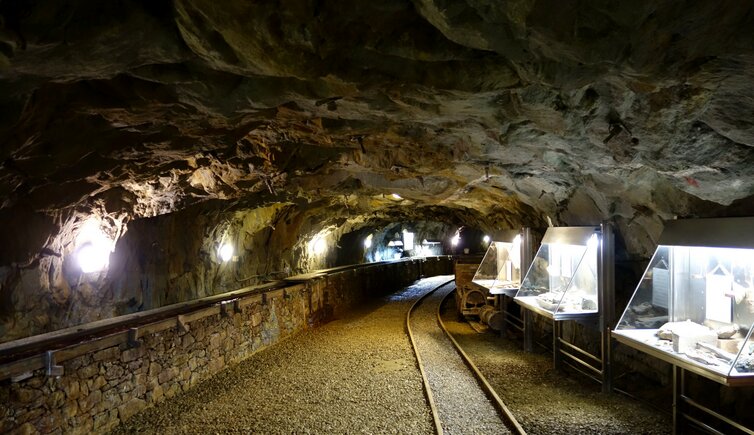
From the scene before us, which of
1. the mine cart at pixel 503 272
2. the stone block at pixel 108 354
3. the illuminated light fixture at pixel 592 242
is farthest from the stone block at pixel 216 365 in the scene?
the illuminated light fixture at pixel 592 242

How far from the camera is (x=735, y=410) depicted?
626 centimetres

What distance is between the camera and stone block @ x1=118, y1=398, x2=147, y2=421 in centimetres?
692

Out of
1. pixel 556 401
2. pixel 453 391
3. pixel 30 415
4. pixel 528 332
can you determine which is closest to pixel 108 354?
pixel 30 415

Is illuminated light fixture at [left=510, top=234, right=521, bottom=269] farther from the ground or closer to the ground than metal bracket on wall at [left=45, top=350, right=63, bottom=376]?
farther from the ground

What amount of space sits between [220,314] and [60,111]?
5778 millimetres

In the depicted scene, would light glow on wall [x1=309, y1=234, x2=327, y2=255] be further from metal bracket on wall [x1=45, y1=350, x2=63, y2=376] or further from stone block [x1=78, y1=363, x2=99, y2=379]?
metal bracket on wall [x1=45, y1=350, x2=63, y2=376]

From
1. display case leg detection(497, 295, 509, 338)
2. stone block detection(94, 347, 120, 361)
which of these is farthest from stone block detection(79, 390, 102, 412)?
display case leg detection(497, 295, 509, 338)

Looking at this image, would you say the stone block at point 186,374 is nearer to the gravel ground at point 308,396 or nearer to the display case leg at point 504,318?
the gravel ground at point 308,396

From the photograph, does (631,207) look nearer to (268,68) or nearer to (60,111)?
(268,68)

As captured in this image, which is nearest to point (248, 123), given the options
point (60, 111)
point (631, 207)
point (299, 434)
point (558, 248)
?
point (60, 111)

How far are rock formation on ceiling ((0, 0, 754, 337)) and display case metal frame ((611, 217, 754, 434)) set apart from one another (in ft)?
1.52

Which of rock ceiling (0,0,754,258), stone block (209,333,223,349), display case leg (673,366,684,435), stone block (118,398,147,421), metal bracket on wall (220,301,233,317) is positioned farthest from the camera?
metal bracket on wall (220,301,233,317)

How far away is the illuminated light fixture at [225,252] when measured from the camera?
14.2 meters

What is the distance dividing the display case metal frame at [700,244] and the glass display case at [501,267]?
582 centimetres
